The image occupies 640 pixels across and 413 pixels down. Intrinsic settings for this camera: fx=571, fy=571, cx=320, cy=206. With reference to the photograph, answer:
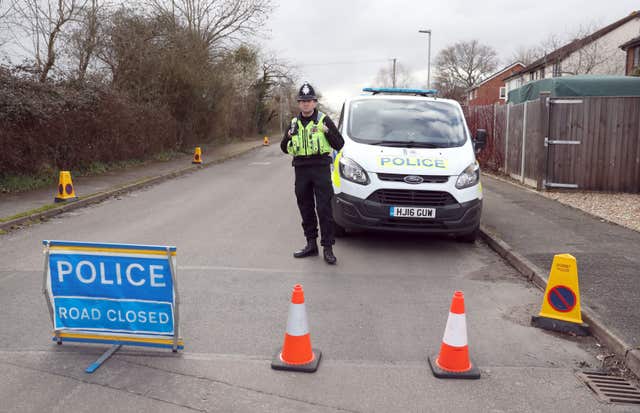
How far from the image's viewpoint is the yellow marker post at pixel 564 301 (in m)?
4.72

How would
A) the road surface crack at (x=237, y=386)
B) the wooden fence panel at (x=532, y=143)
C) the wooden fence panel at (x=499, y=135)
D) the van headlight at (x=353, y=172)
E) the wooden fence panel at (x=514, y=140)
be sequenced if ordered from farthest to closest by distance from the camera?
the wooden fence panel at (x=499, y=135) → the wooden fence panel at (x=514, y=140) → the wooden fence panel at (x=532, y=143) → the van headlight at (x=353, y=172) → the road surface crack at (x=237, y=386)

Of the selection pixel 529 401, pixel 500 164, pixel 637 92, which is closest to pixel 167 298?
pixel 529 401

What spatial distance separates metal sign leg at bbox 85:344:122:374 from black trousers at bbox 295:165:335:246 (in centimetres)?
308

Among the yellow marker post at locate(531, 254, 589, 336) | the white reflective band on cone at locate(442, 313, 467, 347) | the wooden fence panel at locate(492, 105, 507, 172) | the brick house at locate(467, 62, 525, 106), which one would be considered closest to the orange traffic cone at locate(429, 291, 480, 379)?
the white reflective band on cone at locate(442, 313, 467, 347)

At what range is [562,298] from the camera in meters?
4.79

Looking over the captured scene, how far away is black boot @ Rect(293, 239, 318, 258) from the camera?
7113 millimetres

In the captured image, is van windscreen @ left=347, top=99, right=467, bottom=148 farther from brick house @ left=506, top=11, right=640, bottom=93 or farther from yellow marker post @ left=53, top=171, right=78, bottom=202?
brick house @ left=506, top=11, right=640, bottom=93

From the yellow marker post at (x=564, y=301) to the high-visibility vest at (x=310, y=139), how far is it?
2.89 meters

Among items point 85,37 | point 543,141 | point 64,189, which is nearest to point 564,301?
point 543,141

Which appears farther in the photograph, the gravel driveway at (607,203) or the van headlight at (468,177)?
the gravel driveway at (607,203)

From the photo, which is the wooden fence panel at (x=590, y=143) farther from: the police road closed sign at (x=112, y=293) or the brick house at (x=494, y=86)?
the brick house at (x=494, y=86)

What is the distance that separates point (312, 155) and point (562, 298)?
3.14m

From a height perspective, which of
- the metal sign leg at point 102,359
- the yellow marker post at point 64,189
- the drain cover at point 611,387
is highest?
the yellow marker post at point 64,189

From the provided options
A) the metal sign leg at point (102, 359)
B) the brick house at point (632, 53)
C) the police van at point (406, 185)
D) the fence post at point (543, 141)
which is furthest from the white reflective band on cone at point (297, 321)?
the brick house at point (632, 53)
